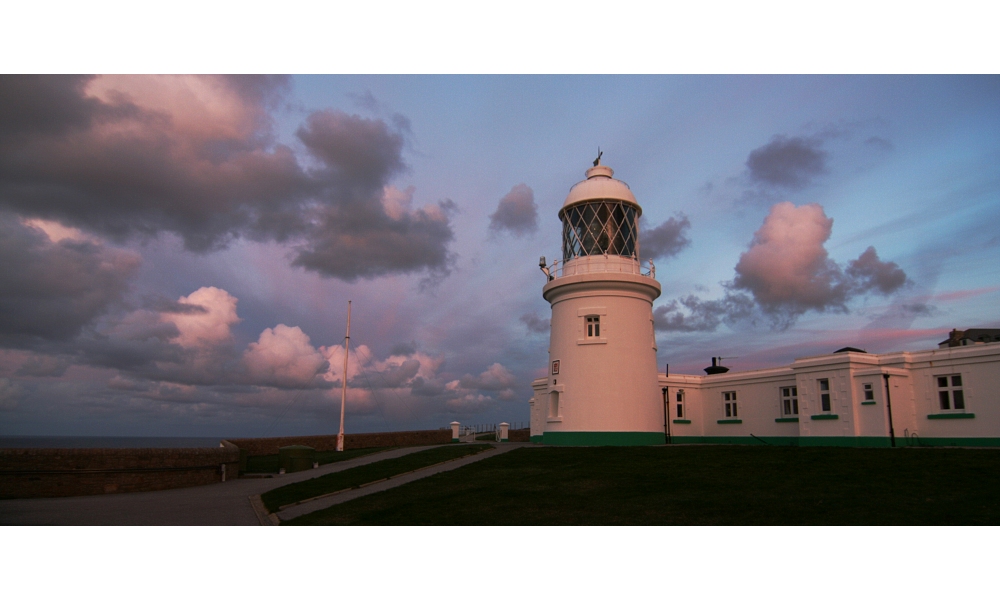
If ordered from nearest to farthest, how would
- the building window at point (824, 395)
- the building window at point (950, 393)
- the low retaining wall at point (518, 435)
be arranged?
the building window at point (950, 393), the building window at point (824, 395), the low retaining wall at point (518, 435)

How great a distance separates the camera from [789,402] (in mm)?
24750

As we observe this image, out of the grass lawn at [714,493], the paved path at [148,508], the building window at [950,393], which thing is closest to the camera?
the grass lawn at [714,493]

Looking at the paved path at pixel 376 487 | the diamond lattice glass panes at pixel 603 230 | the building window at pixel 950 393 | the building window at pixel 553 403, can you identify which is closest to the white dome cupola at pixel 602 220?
the diamond lattice glass panes at pixel 603 230

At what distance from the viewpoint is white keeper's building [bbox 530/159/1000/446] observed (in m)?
19.6

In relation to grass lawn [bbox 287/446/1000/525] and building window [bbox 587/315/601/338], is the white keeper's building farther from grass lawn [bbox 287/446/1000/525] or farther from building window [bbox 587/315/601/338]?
grass lawn [bbox 287/446/1000/525]

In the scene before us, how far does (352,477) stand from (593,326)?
10.6 m

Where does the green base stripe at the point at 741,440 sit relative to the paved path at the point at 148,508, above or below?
above

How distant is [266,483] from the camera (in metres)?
20.5

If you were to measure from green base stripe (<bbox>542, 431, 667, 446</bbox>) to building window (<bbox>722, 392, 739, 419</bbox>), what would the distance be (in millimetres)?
6173

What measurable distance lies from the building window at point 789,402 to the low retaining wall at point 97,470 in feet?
72.5

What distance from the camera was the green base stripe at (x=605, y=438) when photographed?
22641 mm

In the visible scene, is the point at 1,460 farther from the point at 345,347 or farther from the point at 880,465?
the point at 880,465

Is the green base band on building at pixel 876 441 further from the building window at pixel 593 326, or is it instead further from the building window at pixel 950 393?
the building window at pixel 593 326

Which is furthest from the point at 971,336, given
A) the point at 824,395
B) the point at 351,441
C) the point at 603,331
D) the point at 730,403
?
the point at 351,441
